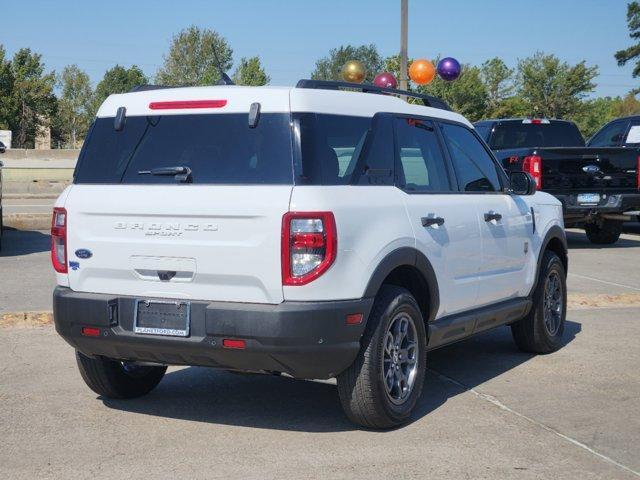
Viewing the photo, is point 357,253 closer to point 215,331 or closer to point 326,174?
point 326,174

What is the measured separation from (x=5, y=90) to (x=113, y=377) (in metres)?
67.0

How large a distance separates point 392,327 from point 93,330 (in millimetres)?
1681

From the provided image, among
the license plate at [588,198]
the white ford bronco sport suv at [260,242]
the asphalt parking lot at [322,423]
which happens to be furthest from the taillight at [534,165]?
the white ford bronco sport suv at [260,242]

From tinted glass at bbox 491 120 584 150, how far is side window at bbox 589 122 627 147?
4.81 feet

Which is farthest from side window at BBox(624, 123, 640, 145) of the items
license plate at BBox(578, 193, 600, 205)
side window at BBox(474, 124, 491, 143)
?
license plate at BBox(578, 193, 600, 205)

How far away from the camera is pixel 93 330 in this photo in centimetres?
545

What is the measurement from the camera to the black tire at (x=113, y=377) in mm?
6086

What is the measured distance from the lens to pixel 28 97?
234ft

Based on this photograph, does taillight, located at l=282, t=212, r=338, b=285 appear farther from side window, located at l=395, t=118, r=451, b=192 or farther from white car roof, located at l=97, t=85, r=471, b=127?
side window, located at l=395, t=118, r=451, b=192

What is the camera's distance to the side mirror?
7387mm

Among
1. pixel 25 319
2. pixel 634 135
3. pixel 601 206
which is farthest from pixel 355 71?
pixel 25 319

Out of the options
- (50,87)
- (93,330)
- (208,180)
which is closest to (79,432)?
(93,330)

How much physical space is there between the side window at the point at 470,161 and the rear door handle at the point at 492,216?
0.61ft

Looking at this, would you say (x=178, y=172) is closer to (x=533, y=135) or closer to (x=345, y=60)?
(x=533, y=135)
